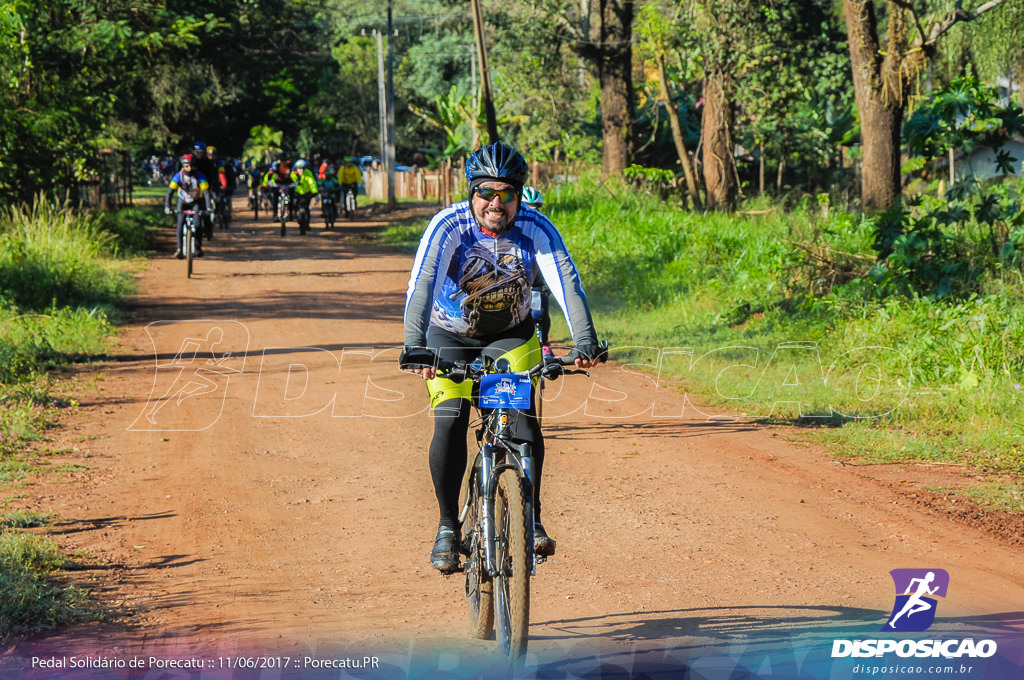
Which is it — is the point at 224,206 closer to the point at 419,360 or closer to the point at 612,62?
the point at 612,62

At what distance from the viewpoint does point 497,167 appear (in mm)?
4695

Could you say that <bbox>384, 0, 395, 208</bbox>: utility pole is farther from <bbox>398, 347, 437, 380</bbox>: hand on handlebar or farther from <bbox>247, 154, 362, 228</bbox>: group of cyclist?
<bbox>398, 347, 437, 380</bbox>: hand on handlebar

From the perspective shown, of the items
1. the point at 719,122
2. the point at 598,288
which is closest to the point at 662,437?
the point at 598,288

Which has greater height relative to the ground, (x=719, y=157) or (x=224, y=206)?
(x=719, y=157)

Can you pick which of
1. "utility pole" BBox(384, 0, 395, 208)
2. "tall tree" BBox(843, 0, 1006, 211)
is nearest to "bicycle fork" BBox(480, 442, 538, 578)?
"tall tree" BBox(843, 0, 1006, 211)

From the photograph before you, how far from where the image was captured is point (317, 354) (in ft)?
39.5

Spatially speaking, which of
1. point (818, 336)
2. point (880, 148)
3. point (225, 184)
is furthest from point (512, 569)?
point (225, 184)

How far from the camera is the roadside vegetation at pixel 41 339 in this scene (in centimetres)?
501

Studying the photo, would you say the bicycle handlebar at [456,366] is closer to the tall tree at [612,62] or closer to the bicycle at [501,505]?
the bicycle at [501,505]

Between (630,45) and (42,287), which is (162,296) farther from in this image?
(630,45)

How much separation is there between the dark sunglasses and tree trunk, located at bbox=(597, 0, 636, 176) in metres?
20.2

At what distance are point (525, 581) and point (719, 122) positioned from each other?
694 inches

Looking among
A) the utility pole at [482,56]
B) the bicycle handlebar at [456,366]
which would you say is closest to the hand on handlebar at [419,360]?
the bicycle handlebar at [456,366]

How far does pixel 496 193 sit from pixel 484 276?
387 mm
